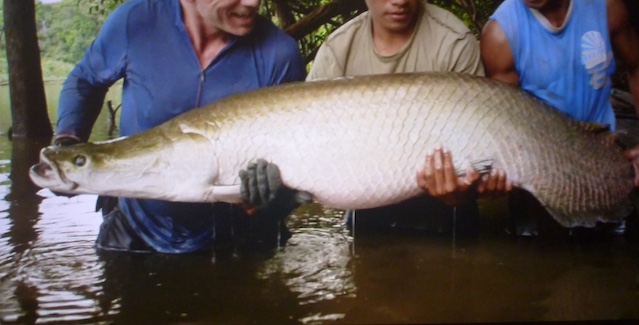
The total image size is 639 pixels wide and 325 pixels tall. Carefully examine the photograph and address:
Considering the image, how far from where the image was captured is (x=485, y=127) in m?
2.09

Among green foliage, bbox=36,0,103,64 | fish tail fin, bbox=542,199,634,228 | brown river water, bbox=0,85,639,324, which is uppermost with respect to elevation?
green foliage, bbox=36,0,103,64

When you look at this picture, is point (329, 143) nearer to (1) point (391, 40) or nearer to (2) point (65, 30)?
(1) point (391, 40)

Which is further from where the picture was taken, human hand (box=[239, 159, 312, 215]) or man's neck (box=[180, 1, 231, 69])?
man's neck (box=[180, 1, 231, 69])

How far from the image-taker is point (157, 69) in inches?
87.0

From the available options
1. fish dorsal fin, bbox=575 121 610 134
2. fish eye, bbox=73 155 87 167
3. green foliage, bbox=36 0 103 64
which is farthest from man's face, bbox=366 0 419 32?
fish eye, bbox=73 155 87 167

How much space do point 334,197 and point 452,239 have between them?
68 cm

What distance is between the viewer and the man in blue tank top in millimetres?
2252

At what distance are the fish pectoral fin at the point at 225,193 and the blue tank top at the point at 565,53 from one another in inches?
40.2

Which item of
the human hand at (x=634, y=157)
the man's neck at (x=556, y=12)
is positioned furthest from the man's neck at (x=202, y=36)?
the human hand at (x=634, y=157)

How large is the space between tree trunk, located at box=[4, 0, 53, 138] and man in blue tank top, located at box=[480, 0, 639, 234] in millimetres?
1504

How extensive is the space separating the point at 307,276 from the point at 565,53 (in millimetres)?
1115

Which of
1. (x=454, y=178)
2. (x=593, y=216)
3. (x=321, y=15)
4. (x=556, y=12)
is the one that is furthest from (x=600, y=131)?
(x=321, y=15)

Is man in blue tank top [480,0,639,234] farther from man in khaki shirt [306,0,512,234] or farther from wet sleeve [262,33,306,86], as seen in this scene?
wet sleeve [262,33,306,86]

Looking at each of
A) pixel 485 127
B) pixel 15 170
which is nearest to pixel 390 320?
pixel 485 127
